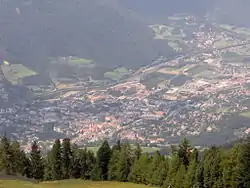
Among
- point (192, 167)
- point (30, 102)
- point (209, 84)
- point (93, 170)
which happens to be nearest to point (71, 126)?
point (30, 102)

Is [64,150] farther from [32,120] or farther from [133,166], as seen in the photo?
[32,120]

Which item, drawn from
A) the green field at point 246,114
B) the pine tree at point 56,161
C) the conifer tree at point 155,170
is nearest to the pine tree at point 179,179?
the conifer tree at point 155,170

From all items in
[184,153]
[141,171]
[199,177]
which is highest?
[184,153]

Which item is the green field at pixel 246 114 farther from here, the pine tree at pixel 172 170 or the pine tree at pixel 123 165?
the pine tree at pixel 172 170

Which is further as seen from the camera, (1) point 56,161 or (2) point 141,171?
(1) point 56,161

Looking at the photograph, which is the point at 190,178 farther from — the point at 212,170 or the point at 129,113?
the point at 129,113

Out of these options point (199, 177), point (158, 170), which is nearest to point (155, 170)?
point (158, 170)

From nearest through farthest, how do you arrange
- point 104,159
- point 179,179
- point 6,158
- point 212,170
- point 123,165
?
1. point 212,170
2. point 179,179
3. point 123,165
4. point 6,158
5. point 104,159
